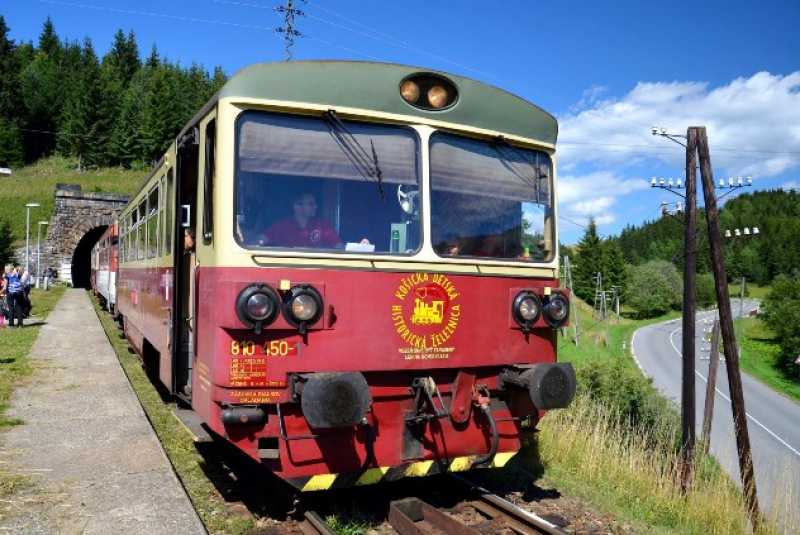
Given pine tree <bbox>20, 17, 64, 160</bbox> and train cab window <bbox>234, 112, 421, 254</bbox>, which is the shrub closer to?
pine tree <bbox>20, 17, 64, 160</bbox>

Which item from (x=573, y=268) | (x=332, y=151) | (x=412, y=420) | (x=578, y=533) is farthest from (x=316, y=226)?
(x=573, y=268)

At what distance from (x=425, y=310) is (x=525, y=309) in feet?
2.79

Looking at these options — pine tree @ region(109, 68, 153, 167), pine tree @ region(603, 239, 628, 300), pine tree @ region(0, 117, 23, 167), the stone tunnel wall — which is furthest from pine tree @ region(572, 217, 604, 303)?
pine tree @ region(0, 117, 23, 167)

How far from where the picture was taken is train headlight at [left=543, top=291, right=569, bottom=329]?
5.26 metres

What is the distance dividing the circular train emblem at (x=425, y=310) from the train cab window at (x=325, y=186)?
0.82 feet

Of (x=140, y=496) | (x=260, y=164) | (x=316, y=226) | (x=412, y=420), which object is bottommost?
(x=140, y=496)

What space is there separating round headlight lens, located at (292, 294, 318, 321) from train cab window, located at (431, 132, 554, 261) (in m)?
1.01

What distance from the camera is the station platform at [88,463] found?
468 cm

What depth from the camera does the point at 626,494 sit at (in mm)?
6324

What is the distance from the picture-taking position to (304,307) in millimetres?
4281

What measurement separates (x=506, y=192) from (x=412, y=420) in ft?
6.14

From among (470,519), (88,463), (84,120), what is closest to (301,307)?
(470,519)

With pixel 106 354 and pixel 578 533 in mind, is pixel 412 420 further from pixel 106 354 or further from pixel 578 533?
pixel 106 354

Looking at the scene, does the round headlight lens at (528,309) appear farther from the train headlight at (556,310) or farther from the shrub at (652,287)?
the shrub at (652,287)
